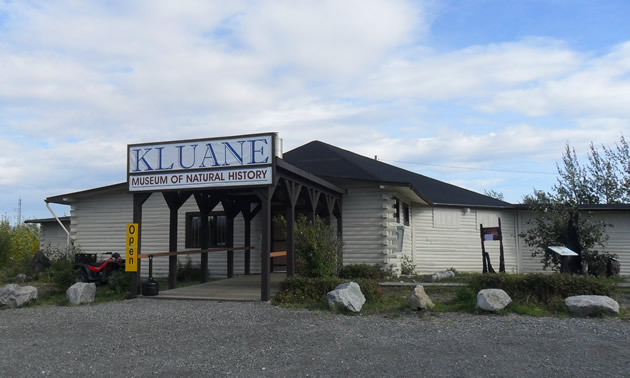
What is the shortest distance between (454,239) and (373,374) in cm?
1432

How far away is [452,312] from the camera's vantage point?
9.48 m

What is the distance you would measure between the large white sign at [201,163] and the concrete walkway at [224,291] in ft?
7.65

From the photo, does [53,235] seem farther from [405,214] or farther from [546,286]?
[546,286]

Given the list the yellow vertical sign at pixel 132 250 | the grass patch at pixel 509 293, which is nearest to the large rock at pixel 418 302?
the grass patch at pixel 509 293

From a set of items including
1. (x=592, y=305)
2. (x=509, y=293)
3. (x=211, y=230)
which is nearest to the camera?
(x=592, y=305)

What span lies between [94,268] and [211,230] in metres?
3.86

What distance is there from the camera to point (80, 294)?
37.5 feet

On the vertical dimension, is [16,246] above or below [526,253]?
above

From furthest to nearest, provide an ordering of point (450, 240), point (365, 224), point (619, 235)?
point (450, 240) < point (619, 235) < point (365, 224)

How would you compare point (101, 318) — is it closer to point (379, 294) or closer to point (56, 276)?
point (56, 276)

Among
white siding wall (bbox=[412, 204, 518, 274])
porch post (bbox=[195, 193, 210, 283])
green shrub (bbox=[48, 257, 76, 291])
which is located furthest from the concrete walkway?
white siding wall (bbox=[412, 204, 518, 274])

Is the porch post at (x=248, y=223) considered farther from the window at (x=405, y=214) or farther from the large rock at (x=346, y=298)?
the large rock at (x=346, y=298)

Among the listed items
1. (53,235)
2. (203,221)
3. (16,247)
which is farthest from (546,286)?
(16,247)

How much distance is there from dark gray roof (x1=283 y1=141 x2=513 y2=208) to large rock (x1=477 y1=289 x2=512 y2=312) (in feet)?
25.8
